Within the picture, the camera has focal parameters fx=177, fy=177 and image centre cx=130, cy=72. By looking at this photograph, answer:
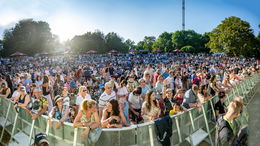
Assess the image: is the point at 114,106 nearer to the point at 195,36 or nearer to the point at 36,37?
the point at 36,37

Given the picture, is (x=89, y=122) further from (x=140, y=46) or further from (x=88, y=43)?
(x=140, y=46)

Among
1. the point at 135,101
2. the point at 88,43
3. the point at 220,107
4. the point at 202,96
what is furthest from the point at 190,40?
the point at 135,101

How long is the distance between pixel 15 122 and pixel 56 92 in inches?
196

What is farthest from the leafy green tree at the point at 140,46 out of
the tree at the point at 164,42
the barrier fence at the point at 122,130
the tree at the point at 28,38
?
the barrier fence at the point at 122,130

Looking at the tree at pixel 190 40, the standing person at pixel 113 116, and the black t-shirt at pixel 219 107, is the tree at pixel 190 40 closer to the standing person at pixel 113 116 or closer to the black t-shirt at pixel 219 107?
the black t-shirt at pixel 219 107

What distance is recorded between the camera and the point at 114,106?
12.0 ft

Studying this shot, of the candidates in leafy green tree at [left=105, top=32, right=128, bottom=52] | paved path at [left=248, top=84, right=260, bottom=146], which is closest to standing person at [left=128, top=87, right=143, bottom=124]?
paved path at [left=248, top=84, right=260, bottom=146]

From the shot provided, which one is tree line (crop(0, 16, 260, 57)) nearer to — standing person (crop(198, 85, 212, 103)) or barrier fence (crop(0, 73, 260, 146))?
standing person (crop(198, 85, 212, 103))

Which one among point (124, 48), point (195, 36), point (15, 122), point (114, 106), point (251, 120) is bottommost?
point (251, 120)

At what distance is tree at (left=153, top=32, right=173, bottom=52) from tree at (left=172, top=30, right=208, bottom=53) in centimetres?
249

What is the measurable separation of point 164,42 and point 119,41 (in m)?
25.0

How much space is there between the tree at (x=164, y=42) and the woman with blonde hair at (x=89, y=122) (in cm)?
7814

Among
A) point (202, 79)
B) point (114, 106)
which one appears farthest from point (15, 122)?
point (202, 79)

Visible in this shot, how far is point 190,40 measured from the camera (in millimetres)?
75062
